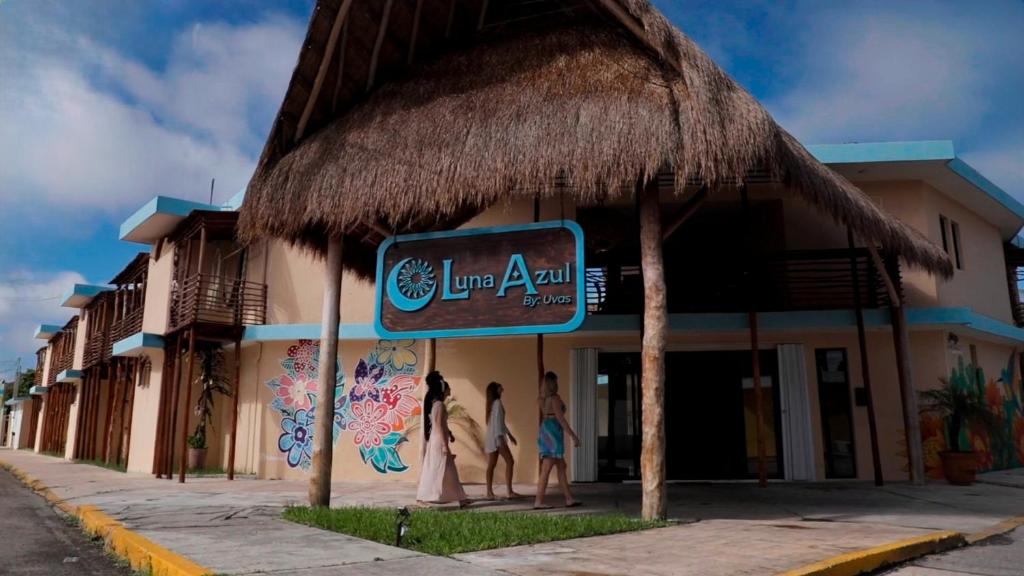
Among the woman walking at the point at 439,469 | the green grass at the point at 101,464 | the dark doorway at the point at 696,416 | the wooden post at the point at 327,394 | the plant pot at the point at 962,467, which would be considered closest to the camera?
the wooden post at the point at 327,394

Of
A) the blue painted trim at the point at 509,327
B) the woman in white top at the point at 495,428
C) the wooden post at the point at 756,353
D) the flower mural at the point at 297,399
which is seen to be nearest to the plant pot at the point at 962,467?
the wooden post at the point at 756,353

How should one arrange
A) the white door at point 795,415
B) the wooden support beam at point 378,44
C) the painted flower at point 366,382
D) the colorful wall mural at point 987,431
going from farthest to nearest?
A: the painted flower at point 366,382 < the colorful wall mural at point 987,431 < the white door at point 795,415 < the wooden support beam at point 378,44

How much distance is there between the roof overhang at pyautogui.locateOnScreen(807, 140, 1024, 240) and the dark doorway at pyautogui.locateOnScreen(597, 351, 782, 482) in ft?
11.7

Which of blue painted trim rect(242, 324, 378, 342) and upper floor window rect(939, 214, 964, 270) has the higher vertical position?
upper floor window rect(939, 214, 964, 270)

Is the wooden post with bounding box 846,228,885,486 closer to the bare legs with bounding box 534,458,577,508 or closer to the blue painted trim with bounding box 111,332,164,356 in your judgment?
the bare legs with bounding box 534,458,577,508

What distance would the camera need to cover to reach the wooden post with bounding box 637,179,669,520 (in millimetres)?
6605

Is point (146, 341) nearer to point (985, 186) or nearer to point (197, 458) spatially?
point (197, 458)

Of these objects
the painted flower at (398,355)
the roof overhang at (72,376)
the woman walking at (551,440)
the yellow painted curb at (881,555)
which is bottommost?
the yellow painted curb at (881,555)

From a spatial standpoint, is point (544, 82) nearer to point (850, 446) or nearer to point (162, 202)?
point (850, 446)

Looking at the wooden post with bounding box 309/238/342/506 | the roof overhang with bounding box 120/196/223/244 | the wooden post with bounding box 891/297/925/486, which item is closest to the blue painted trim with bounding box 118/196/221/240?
the roof overhang with bounding box 120/196/223/244

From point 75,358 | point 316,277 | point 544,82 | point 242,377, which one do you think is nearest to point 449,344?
point 316,277

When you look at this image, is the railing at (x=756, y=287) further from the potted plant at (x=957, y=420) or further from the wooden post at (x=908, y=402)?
the potted plant at (x=957, y=420)

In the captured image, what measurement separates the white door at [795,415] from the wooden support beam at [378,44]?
26.3ft

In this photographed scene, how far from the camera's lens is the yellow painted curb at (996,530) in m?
6.15
